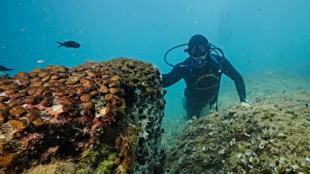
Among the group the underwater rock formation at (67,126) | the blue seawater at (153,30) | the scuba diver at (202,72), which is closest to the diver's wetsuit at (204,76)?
the scuba diver at (202,72)

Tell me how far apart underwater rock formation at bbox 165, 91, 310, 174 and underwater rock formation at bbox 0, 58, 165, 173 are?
171 cm

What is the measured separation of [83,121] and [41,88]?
2.45ft

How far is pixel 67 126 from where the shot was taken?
6.04 feet

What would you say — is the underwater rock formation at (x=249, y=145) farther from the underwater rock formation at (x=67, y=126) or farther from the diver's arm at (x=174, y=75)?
the diver's arm at (x=174, y=75)

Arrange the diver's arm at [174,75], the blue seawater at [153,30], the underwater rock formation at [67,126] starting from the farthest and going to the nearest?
1. the blue seawater at [153,30]
2. the diver's arm at [174,75]
3. the underwater rock formation at [67,126]

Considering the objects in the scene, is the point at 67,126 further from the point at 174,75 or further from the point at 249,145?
the point at 174,75

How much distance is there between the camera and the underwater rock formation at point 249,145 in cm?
279

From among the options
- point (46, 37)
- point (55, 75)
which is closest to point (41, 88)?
point (55, 75)

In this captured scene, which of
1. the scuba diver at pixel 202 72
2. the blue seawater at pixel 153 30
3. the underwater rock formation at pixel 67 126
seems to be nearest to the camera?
the underwater rock formation at pixel 67 126

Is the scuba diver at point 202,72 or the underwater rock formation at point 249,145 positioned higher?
the scuba diver at point 202,72

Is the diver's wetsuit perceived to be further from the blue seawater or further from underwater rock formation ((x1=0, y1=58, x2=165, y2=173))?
the blue seawater

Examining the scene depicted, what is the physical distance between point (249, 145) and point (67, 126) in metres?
3.47

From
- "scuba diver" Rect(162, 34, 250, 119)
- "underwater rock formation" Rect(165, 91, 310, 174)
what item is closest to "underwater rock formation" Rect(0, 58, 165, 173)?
"underwater rock formation" Rect(165, 91, 310, 174)

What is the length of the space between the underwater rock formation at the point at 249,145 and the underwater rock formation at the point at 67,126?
1.71 meters
